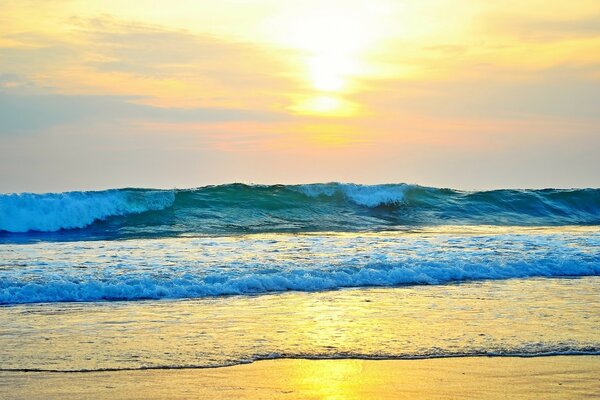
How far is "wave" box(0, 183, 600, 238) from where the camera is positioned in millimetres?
23547

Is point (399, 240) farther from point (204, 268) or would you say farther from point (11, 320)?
point (11, 320)

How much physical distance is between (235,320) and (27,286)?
153 inches

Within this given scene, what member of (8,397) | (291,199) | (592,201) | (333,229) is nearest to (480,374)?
(8,397)

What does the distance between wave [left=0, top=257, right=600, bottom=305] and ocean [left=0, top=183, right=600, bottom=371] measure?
0.03 meters

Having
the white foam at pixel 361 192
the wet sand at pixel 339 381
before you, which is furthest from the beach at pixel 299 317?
the white foam at pixel 361 192

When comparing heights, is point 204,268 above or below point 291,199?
below

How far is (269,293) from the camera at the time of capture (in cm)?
1130

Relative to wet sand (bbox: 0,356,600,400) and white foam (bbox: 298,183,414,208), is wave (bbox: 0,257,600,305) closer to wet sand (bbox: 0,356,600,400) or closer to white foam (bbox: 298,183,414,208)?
wet sand (bbox: 0,356,600,400)

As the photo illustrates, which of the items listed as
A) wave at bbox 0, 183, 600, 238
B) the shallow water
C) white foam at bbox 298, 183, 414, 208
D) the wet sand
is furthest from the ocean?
white foam at bbox 298, 183, 414, 208

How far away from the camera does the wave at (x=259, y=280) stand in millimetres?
10883

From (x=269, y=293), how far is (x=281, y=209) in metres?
16.4

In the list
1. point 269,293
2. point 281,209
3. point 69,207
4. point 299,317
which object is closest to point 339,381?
point 299,317

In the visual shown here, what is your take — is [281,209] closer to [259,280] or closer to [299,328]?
[259,280]

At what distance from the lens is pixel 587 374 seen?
6543 mm
